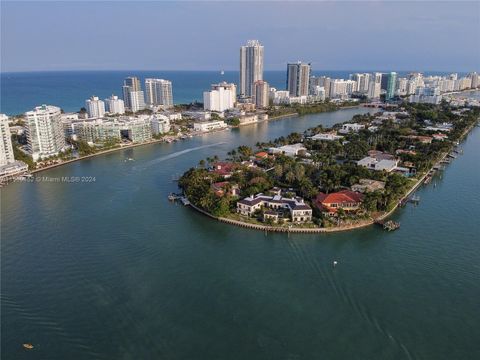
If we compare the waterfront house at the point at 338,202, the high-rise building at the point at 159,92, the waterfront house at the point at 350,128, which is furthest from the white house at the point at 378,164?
the high-rise building at the point at 159,92

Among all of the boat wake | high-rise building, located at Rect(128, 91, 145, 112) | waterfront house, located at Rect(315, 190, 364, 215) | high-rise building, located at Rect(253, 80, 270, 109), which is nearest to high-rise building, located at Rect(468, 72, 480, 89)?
high-rise building, located at Rect(253, 80, 270, 109)

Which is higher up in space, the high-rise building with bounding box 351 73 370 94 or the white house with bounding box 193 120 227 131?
the high-rise building with bounding box 351 73 370 94

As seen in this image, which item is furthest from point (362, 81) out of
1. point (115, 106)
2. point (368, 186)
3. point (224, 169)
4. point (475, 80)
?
point (368, 186)

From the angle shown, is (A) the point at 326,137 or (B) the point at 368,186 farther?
(A) the point at 326,137

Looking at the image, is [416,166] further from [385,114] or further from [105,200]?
[385,114]

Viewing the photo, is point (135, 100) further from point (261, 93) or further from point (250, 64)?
point (250, 64)

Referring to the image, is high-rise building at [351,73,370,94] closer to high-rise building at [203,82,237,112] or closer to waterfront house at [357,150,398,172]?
high-rise building at [203,82,237,112]
